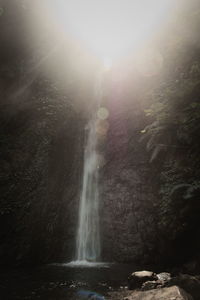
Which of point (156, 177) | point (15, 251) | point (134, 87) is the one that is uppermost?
point (134, 87)

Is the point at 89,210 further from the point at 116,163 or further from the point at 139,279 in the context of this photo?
the point at 139,279

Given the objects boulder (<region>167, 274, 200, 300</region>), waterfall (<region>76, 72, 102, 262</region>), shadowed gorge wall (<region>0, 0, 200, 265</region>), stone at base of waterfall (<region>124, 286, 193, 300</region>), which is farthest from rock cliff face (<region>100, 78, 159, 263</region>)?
stone at base of waterfall (<region>124, 286, 193, 300</region>)

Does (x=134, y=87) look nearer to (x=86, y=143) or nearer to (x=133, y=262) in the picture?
(x=86, y=143)

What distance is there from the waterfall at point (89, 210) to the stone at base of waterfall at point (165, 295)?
17.7 feet

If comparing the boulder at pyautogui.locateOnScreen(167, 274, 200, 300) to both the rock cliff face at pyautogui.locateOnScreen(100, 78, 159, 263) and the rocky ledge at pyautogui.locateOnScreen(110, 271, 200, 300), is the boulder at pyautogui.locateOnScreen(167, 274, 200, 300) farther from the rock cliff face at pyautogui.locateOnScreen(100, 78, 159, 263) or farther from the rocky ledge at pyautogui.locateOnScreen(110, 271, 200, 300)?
the rock cliff face at pyautogui.locateOnScreen(100, 78, 159, 263)

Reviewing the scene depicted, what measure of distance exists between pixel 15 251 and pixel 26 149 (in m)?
5.08

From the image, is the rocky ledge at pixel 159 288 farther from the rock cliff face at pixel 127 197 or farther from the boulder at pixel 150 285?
the rock cliff face at pixel 127 197

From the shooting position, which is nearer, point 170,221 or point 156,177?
point 170,221

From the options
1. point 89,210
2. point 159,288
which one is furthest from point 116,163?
point 159,288

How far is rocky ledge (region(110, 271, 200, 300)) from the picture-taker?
4812 mm

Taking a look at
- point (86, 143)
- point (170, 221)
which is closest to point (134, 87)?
point (86, 143)

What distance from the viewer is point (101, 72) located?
70.5 ft

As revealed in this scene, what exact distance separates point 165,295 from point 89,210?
7.20m

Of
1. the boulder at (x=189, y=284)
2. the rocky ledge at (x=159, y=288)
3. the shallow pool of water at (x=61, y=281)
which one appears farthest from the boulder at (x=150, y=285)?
the shallow pool of water at (x=61, y=281)
